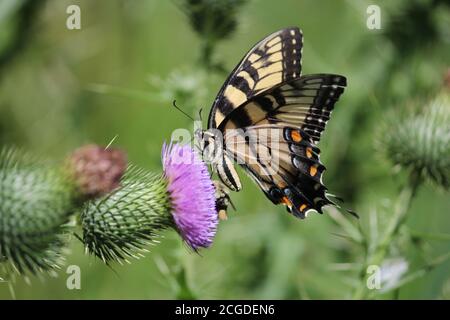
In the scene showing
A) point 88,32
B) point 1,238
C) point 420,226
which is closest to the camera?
point 1,238

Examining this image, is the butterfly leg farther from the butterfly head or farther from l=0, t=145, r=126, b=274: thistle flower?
l=0, t=145, r=126, b=274: thistle flower

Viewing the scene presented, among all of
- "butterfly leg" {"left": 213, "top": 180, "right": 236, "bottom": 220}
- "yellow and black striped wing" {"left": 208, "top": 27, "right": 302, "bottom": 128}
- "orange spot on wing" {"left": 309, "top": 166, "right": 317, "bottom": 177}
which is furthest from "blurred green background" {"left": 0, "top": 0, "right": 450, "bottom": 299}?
"butterfly leg" {"left": 213, "top": 180, "right": 236, "bottom": 220}

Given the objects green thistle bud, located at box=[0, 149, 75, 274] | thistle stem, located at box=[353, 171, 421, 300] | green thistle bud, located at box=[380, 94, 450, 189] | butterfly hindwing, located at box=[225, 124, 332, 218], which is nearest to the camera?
green thistle bud, located at box=[0, 149, 75, 274]

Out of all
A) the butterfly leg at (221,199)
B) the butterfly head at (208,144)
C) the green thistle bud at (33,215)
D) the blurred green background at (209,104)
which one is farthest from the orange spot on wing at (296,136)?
the green thistle bud at (33,215)

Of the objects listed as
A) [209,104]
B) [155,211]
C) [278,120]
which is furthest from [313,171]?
[209,104]

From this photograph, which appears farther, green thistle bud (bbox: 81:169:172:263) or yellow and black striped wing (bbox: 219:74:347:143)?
yellow and black striped wing (bbox: 219:74:347:143)

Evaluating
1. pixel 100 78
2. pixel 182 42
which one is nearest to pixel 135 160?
pixel 100 78

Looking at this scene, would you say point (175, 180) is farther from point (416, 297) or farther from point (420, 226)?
point (420, 226)

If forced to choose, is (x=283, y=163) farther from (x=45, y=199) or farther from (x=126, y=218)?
(x=45, y=199)
